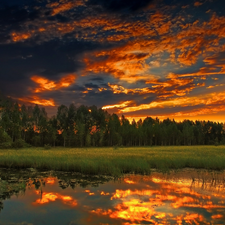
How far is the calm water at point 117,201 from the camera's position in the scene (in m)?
9.52

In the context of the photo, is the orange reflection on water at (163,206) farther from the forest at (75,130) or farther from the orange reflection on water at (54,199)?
the forest at (75,130)

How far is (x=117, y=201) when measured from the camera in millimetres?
11898

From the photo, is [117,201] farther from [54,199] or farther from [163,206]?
[54,199]

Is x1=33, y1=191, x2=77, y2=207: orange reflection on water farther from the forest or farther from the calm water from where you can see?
A: the forest

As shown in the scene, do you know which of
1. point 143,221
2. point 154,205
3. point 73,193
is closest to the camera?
point 143,221

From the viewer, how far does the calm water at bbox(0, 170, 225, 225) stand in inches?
375

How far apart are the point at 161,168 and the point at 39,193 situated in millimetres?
12350

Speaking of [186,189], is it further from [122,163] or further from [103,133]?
[103,133]

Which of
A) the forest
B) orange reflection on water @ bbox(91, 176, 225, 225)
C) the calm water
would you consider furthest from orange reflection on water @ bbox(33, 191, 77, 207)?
the forest

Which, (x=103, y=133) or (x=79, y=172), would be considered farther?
(x=103, y=133)

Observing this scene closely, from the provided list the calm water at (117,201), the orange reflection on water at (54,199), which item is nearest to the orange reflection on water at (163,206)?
the calm water at (117,201)

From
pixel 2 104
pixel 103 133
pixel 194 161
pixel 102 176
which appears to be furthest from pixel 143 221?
pixel 103 133

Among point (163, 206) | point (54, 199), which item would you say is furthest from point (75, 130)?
point (163, 206)

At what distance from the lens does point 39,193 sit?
13.7 metres
